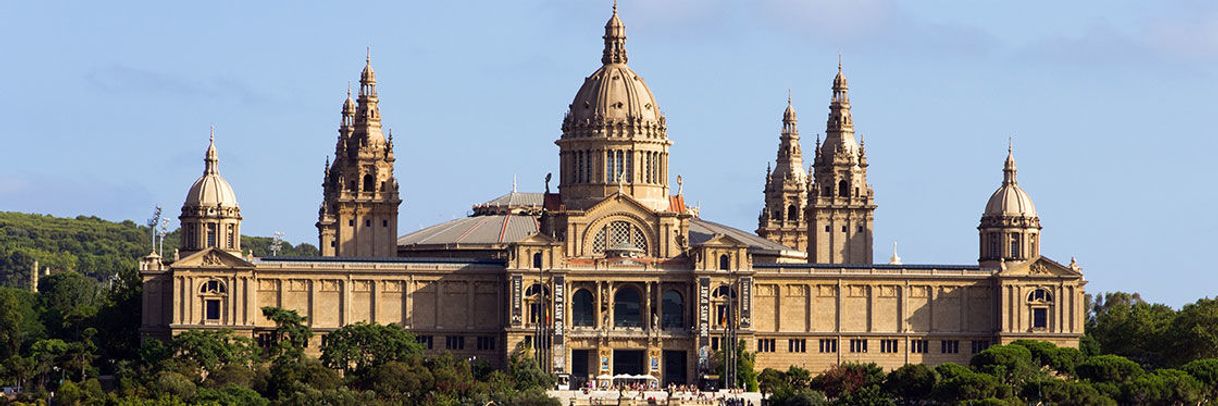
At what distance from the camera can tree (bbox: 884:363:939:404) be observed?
18400 centimetres

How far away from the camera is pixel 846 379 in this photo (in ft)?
624

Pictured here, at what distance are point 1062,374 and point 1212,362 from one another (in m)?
10.6

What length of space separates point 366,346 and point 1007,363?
124 ft

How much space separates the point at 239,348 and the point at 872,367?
124 feet

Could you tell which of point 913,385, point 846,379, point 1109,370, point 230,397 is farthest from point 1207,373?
point 230,397

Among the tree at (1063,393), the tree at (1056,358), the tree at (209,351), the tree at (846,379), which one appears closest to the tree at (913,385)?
the tree at (846,379)

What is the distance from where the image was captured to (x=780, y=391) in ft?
603

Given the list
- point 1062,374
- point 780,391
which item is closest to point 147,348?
point 780,391

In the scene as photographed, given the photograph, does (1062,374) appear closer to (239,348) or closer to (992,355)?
(992,355)

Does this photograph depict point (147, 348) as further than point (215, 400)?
Yes

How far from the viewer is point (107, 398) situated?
178250 mm

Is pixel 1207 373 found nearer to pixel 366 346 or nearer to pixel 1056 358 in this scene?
pixel 1056 358

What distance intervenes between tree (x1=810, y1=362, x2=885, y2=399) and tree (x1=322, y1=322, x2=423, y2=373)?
2398cm

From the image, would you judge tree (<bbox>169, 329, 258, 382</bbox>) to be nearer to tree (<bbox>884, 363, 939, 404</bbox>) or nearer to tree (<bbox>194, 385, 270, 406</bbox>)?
tree (<bbox>194, 385, 270, 406</bbox>)
